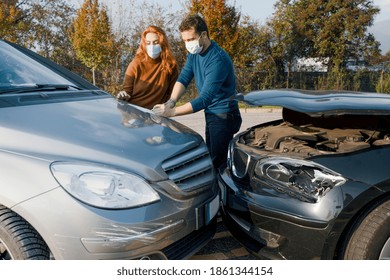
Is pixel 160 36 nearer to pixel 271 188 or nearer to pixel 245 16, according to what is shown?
pixel 271 188

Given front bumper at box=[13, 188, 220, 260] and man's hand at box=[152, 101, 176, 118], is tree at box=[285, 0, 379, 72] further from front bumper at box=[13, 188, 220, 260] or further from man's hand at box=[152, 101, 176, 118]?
front bumper at box=[13, 188, 220, 260]

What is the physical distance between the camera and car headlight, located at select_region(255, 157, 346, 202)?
6.63 ft

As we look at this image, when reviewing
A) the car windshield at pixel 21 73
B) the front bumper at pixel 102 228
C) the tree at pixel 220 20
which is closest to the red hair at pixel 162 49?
the car windshield at pixel 21 73

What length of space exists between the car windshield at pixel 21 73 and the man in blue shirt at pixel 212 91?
0.85 m

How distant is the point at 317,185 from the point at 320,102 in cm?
68

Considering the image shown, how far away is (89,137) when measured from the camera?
2.04 metres

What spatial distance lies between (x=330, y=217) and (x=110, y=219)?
1.10 metres

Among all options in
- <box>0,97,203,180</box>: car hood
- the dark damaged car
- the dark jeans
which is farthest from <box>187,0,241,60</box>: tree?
<box>0,97,203,180</box>: car hood

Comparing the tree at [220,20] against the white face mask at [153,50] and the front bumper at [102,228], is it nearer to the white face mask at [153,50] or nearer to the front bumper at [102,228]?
the white face mask at [153,50]

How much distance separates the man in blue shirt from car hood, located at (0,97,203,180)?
68 centimetres

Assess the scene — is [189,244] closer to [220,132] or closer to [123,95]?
[220,132]

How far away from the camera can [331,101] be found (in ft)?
8.19

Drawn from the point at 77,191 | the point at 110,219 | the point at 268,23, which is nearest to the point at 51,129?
the point at 77,191

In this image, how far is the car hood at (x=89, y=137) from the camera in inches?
73.7
